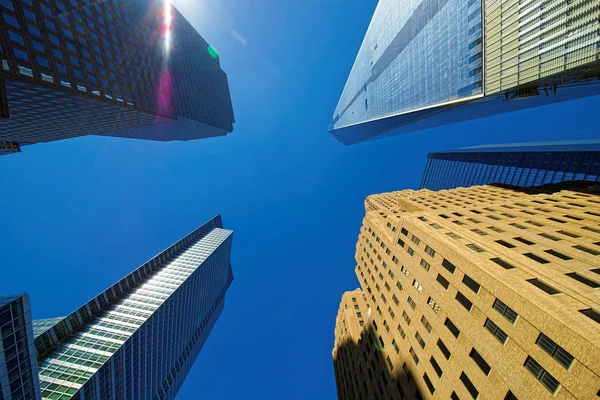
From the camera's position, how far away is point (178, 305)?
367ft

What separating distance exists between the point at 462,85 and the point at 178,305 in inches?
4869

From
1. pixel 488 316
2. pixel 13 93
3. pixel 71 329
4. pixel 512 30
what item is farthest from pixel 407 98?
pixel 71 329

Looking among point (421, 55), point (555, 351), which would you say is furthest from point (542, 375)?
point (421, 55)

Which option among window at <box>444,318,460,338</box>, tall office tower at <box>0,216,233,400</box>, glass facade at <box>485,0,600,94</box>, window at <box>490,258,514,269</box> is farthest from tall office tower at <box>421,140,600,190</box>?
tall office tower at <box>0,216,233,400</box>

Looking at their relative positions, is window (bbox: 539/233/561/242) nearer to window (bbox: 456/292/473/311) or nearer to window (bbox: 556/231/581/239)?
window (bbox: 556/231/581/239)

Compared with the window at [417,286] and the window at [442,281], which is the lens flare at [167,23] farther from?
the window at [442,281]

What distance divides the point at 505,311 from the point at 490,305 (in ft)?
4.28

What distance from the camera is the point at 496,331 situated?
2108 centimetres

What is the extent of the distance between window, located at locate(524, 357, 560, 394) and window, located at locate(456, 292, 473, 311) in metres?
6.10

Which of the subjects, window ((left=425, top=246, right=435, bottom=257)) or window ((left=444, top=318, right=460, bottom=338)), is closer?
window ((left=444, top=318, right=460, bottom=338))

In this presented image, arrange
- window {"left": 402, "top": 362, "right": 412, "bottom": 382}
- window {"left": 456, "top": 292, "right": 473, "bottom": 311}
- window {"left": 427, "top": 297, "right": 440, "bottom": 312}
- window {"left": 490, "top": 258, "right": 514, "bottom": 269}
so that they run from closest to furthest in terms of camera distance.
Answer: window {"left": 490, "top": 258, "right": 514, "bottom": 269}
window {"left": 456, "top": 292, "right": 473, "bottom": 311}
window {"left": 427, "top": 297, "right": 440, "bottom": 312}
window {"left": 402, "top": 362, "right": 412, "bottom": 382}

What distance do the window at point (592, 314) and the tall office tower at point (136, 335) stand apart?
274ft

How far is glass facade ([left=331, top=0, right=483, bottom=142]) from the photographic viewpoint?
43.5 meters

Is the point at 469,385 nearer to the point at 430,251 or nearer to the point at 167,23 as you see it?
the point at 430,251
